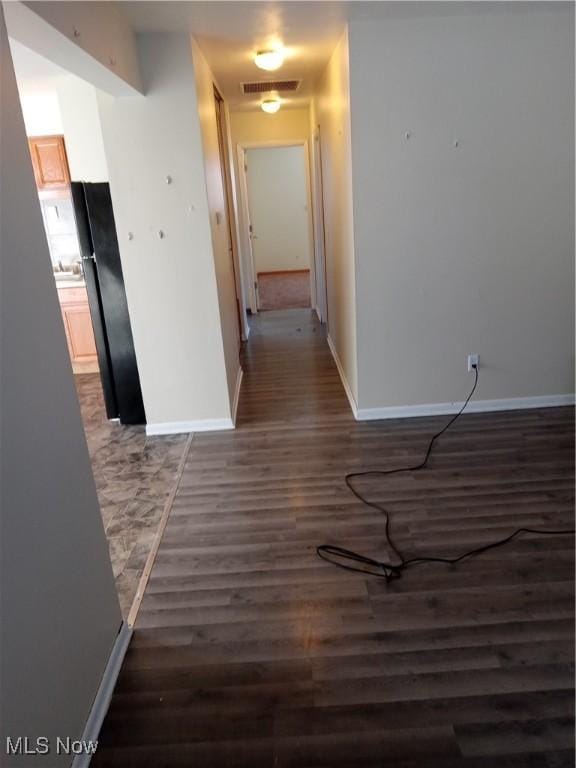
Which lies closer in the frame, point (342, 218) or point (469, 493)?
point (469, 493)

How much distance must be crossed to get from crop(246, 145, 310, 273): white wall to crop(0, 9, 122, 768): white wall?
8668 millimetres

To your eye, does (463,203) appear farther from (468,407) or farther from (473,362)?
(468,407)

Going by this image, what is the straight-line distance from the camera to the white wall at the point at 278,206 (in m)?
9.91

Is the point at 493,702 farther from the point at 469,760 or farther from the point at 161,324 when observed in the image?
the point at 161,324

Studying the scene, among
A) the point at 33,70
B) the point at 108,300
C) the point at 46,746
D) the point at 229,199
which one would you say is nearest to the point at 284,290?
the point at 229,199

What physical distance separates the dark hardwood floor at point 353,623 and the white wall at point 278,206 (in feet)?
24.9

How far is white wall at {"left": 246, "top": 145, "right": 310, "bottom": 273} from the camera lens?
991 cm

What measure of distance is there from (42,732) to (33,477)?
0.62 meters

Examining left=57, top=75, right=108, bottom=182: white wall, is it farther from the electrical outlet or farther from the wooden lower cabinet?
the electrical outlet

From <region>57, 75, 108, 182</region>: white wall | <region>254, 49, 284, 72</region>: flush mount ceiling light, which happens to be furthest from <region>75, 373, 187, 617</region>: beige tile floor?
<region>254, 49, 284, 72</region>: flush mount ceiling light

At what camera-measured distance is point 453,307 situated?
3.49m

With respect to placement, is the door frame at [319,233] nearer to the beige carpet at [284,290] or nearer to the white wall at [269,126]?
the white wall at [269,126]

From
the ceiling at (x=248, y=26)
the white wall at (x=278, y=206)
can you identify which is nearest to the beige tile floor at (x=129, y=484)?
the ceiling at (x=248, y=26)

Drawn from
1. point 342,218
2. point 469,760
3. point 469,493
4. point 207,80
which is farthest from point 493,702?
point 207,80
